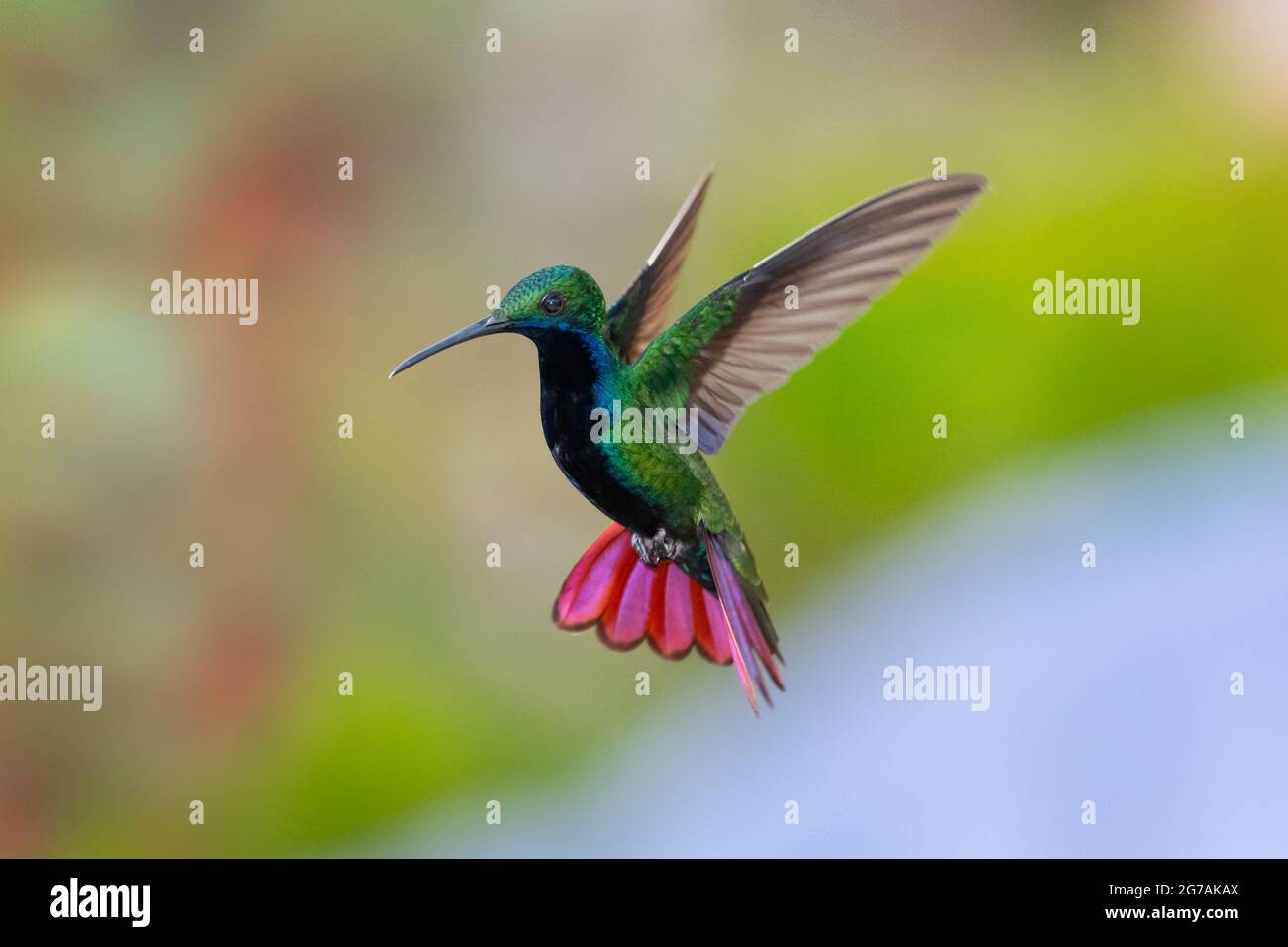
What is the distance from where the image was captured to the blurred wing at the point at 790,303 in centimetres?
88

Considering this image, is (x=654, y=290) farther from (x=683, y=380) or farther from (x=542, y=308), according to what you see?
(x=542, y=308)

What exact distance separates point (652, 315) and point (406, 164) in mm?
608

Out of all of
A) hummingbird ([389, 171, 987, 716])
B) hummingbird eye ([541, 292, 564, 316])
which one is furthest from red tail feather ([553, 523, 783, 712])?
hummingbird eye ([541, 292, 564, 316])

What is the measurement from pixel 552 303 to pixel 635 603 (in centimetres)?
31

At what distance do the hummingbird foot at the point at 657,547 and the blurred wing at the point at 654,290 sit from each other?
0.19 m

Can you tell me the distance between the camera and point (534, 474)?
4.91 ft

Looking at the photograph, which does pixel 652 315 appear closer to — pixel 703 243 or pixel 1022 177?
pixel 703 243

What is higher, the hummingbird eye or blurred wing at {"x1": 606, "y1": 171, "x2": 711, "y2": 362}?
blurred wing at {"x1": 606, "y1": 171, "x2": 711, "y2": 362}

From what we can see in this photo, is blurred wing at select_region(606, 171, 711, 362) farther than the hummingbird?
Yes

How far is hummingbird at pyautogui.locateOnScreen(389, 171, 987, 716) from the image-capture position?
880 mm

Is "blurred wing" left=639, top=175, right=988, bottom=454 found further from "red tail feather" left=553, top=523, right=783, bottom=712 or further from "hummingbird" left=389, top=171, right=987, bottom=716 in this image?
"red tail feather" left=553, top=523, right=783, bottom=712

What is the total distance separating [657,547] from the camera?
983 mm

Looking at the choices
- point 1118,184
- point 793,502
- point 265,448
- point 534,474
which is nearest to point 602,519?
point 534,474

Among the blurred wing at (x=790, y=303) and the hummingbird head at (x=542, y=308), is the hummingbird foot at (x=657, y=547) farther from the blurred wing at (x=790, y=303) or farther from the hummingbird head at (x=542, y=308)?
the hummingbird head at (x=542, y=308)
